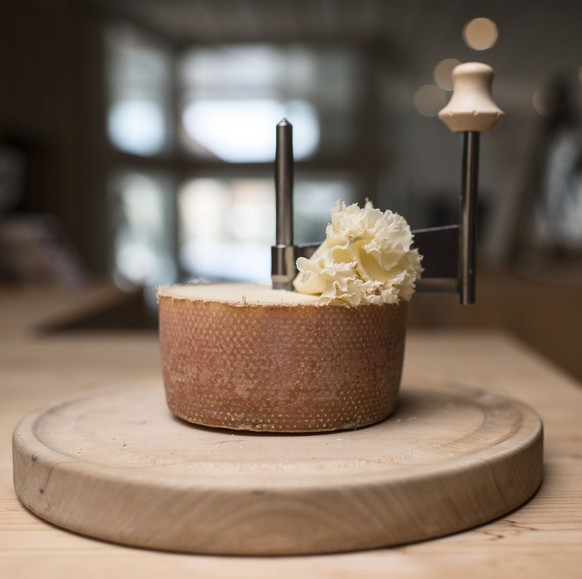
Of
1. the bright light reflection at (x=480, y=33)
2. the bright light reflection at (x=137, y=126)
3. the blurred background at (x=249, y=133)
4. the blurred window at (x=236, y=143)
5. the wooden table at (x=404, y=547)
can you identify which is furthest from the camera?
the blurred window at (x=236, y=143)

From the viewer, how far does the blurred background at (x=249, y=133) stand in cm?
301

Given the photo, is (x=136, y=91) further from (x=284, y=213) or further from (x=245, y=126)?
(x=284, y=213)

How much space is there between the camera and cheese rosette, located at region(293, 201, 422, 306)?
0.55 metres

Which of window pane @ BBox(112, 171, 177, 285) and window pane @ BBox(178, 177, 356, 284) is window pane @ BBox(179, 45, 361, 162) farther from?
window pane @ BBox(112, 171, 177, 285)

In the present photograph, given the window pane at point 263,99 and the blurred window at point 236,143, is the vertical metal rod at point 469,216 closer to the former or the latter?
the blurred window at point 236,143

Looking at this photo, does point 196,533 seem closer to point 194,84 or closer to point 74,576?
point 74,576

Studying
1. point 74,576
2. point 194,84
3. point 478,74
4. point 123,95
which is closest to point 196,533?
point 74,576

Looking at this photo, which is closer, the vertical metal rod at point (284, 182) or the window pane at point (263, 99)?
the vertical metal rod at point (284, 182)

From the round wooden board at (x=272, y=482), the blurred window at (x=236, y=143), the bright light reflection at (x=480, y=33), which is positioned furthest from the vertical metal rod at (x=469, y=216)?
the blurred window at (x=236, y=143)

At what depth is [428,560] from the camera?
42 cm

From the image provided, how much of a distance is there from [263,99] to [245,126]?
305 millimetres

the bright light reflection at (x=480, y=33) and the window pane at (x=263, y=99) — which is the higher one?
the bright light reflection at (x=480, y=33)

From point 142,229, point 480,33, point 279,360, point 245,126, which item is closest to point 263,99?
point 245,126

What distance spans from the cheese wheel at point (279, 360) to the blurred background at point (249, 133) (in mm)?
1719
